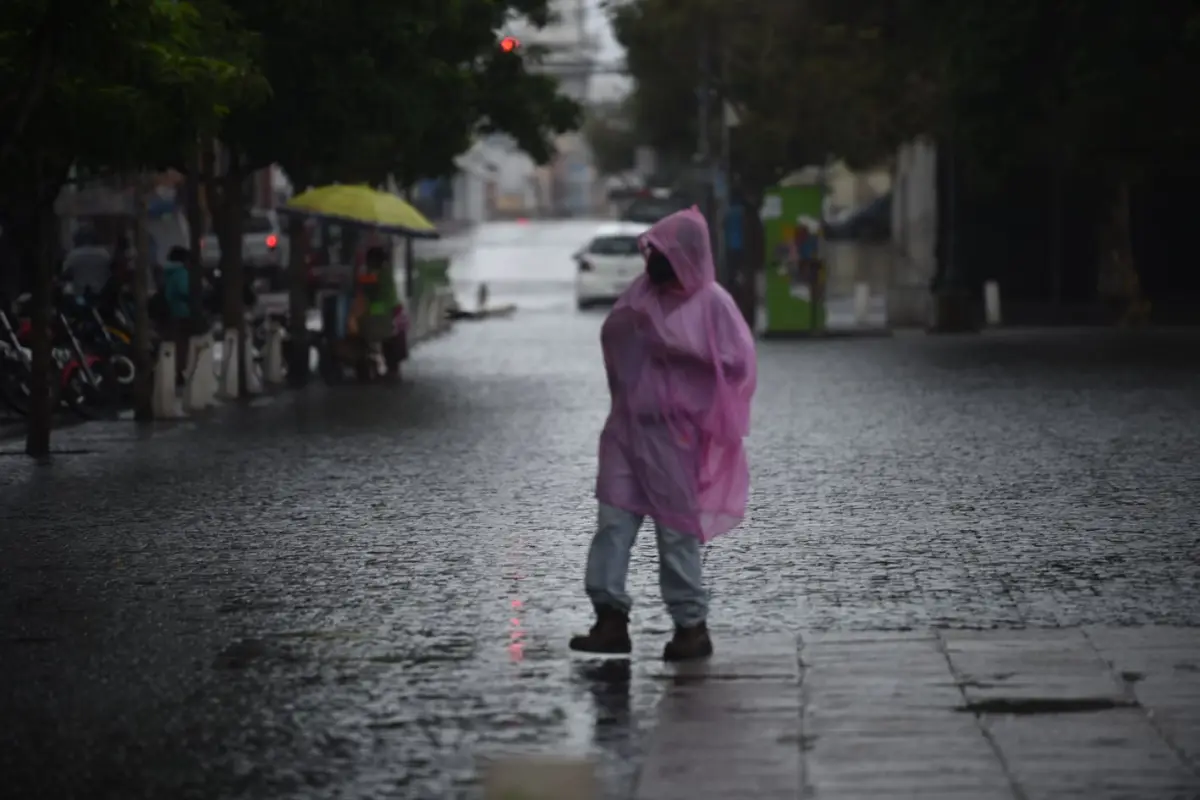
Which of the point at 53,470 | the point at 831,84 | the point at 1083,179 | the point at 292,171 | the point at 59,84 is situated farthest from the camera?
the point at 831,84

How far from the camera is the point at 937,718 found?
779 cm

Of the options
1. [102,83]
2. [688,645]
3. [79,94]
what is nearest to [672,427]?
[688,645]

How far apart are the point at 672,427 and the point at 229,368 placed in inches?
673

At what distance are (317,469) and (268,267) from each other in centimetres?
3779

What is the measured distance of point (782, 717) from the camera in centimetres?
789

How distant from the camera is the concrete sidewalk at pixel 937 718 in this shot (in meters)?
6.89

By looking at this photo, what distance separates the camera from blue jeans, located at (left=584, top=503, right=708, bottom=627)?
9.09m

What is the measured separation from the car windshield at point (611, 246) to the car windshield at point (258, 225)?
8.06m

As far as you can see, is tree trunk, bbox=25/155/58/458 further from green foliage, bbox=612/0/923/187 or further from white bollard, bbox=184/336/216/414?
green foliage, bbox=612/0/923/187

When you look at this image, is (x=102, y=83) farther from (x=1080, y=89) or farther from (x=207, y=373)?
(x=1080, y=89)

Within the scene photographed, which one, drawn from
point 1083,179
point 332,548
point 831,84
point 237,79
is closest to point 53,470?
point 237,79

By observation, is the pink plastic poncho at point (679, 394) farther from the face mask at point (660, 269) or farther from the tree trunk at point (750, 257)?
the tree trunk at point (750, 257)

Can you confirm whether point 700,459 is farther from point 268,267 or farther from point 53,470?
point 268,267

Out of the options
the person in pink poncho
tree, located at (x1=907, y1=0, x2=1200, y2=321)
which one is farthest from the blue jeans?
tree, located at (x1=907, y1=0, x2=1200, y2=321)
